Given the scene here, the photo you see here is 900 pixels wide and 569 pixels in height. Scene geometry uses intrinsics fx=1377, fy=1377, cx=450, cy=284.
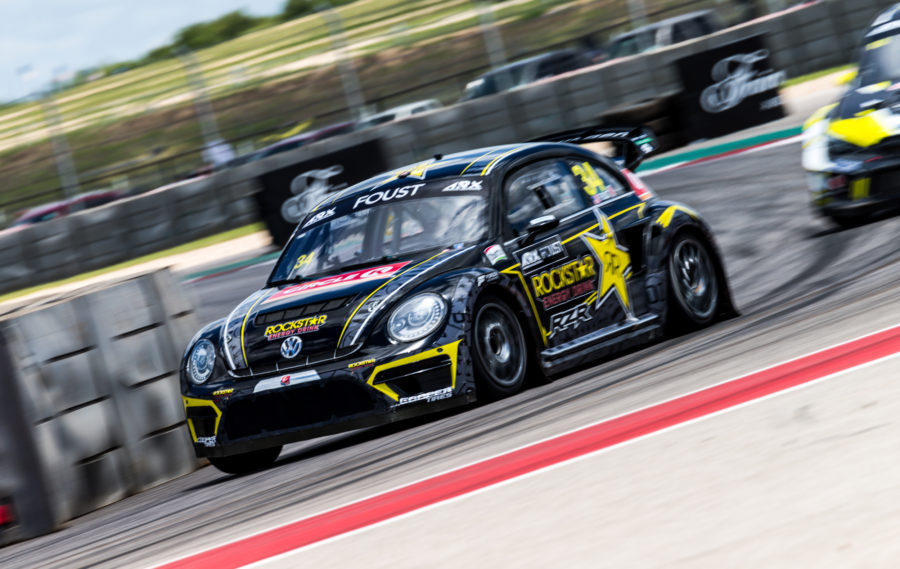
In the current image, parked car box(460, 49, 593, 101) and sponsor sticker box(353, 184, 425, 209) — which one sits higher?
parked car box(460, 49, 593, 101)

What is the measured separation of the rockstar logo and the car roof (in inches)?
20.3

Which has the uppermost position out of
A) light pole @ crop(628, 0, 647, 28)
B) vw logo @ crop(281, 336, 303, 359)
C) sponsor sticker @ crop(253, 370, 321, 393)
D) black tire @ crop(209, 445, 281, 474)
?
light pole @ crop(628, 0, 647, 28)

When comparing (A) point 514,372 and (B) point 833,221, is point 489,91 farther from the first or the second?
(A) point 514,372

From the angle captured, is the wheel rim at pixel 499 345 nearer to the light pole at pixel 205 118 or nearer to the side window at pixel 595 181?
the side window at pixel 595 181

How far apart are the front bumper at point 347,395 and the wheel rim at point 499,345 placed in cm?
19

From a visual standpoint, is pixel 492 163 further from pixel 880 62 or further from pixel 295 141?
pixel 295 141

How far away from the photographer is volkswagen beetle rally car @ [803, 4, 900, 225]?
30.4 ft

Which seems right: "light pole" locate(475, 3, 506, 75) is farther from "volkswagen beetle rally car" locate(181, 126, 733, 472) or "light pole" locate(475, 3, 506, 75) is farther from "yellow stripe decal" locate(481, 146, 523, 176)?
"yellow stripe decal" locate(481, 146, 523, 176)

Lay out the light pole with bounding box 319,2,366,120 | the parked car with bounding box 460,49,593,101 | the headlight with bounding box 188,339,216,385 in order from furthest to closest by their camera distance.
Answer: the light pole with bounding box 319,2,366,120
the parked car with bounding box 460,49,593,101
the headlight with bounding box 188,339,216,385

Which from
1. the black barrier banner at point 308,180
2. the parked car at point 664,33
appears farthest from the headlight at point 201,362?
the parked car at point 664,33

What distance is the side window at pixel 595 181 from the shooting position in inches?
299

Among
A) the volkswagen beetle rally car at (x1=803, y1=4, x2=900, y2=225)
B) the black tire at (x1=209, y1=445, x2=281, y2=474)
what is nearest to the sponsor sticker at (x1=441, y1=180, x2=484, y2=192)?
the black tire at (x1=209, y1=445, x2=281, y2=474)

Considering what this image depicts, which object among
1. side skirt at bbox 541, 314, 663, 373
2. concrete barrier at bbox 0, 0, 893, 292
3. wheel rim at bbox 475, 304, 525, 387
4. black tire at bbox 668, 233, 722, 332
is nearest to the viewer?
wheel rim at bbox 475, 304, 525, 387

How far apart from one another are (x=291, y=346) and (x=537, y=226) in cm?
145
